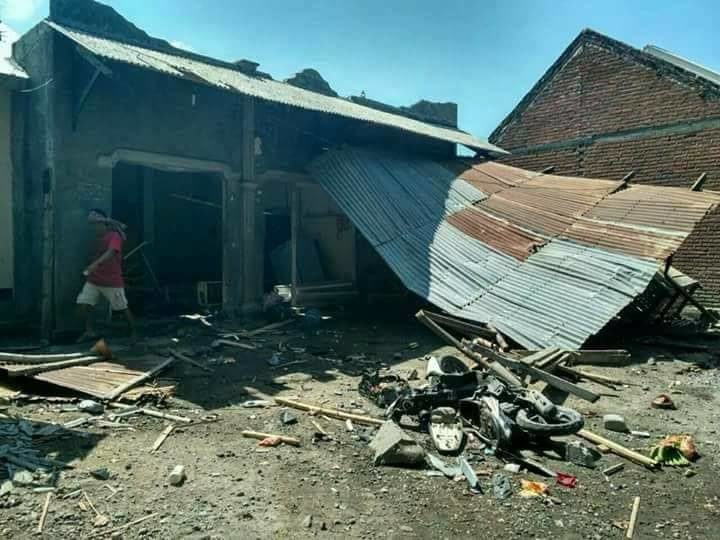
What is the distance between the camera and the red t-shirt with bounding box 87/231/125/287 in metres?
7.46

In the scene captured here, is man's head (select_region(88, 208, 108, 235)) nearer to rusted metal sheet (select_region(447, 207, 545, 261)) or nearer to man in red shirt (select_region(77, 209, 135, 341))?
man in red shirt (select_region(77, 209, 135, 341))

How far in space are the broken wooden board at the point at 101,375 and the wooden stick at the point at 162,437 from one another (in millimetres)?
946

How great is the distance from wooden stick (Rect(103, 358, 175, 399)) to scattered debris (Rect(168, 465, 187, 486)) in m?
1.78

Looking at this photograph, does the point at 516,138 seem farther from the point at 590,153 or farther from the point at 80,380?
the point at 80,380

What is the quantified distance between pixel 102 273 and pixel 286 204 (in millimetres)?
5859

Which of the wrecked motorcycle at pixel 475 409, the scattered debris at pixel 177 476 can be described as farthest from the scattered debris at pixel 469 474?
the scattered debris at pixel 177 476

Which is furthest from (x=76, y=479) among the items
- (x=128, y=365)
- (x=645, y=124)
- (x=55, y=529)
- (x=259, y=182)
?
(x=645, y=124)

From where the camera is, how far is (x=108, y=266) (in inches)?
295

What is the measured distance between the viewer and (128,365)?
20.6 feet

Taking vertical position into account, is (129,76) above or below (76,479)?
above

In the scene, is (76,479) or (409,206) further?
(409,206)

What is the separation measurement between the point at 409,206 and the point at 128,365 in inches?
230

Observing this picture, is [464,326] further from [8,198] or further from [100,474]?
[8,198]

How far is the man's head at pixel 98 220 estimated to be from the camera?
24.9 feet
